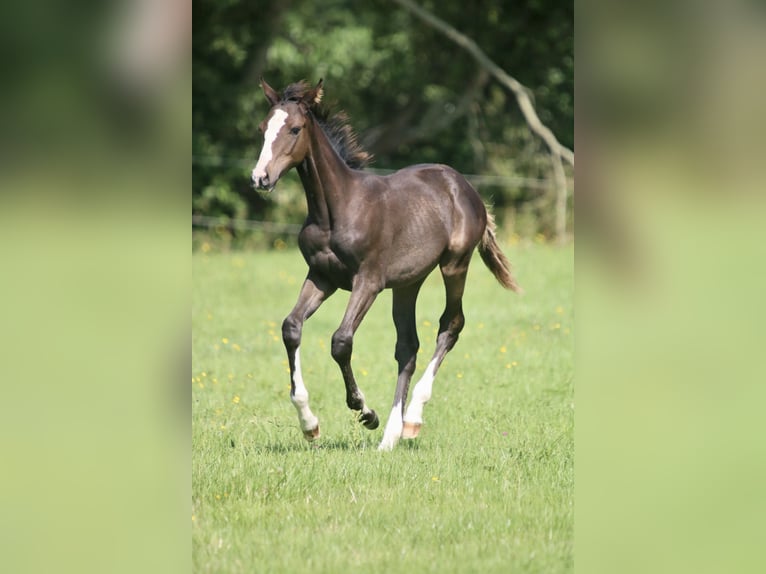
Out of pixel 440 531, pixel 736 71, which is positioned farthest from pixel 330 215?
pixel 736 71

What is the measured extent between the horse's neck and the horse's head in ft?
0.55

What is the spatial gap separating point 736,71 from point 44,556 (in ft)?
6.80

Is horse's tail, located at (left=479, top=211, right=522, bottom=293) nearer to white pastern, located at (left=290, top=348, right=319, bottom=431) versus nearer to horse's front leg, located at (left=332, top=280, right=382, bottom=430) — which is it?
horse's front leg, located at (left=332, top=280, right=382, bottom=430)

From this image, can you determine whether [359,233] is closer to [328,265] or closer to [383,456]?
[328,265]

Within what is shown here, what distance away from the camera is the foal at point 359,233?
569 centimetres

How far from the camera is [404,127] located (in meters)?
21.3

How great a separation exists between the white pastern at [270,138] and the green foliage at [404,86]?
13651 mm

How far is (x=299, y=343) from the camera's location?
18.8 ft

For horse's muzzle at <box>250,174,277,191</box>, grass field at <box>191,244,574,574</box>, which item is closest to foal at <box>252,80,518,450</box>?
horse's muzzle at <box>250,174,277,191</box>

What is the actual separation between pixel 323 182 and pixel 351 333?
36.1 inches

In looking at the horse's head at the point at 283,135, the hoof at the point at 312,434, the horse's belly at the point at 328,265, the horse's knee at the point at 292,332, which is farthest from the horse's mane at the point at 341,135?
the hoof at the point at 312,434

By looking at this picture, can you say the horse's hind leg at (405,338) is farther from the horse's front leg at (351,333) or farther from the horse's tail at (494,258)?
the horse's tail at (494,258)

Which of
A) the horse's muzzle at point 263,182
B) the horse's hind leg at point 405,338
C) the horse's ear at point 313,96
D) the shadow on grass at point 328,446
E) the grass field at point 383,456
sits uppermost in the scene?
the horse's ear at point 313,96

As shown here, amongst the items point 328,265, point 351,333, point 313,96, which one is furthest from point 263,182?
point 351,333
